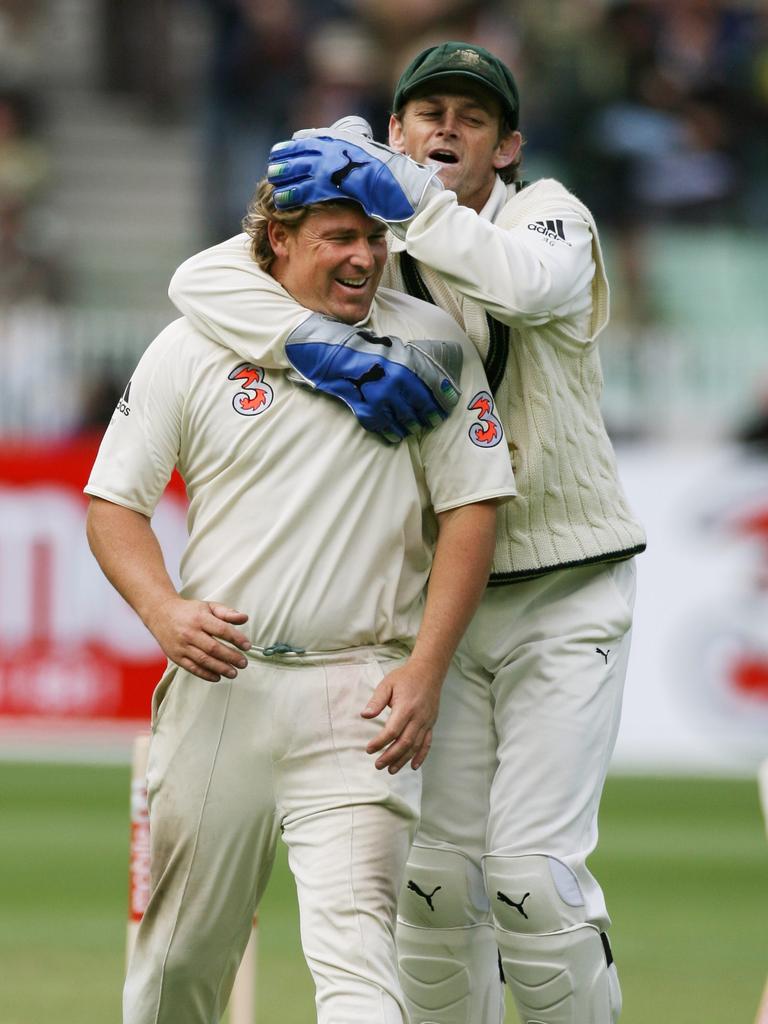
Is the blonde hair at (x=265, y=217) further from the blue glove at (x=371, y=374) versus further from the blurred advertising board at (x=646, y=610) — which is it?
the blurred advertising board at (x=646, y=610)

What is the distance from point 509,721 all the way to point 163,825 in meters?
0.95

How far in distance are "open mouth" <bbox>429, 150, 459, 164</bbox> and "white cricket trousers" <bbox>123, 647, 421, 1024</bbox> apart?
1.24 meters

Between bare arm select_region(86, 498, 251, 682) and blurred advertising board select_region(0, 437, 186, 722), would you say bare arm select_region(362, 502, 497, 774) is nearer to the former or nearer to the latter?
bare arm select_region(86, 498, 251, 682)

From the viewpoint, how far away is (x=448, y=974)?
4859 millimetres

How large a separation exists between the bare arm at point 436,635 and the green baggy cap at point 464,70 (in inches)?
41.6

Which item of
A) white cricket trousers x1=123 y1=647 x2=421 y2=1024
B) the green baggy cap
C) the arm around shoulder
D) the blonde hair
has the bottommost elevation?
white cricket trousers x1=123 y1=647 x2=421 y2=1024

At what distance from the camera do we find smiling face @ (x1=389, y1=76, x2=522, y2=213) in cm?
462

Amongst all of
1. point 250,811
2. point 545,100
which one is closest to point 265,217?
point 250,811

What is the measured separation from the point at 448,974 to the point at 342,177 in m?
2.06

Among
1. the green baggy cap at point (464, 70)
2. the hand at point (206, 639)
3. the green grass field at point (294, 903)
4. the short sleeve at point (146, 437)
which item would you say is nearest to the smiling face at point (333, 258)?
the short sleeve at point (146, 437)

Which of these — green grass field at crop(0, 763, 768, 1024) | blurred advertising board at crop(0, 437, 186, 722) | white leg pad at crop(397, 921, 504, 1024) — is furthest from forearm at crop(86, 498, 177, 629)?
blurred advertising board at crop(0, 437, 186, 722)

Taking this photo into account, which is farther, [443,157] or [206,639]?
[443,157]

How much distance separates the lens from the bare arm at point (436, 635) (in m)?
4.06

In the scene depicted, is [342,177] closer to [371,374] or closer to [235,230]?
[371,374]
